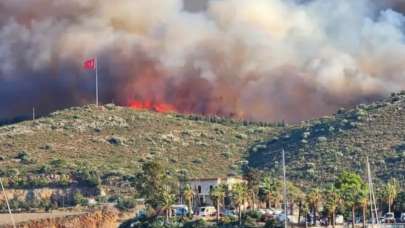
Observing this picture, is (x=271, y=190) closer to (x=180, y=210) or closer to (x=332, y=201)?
(x=180, y=210)

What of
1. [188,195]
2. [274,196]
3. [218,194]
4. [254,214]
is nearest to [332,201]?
[254,214]

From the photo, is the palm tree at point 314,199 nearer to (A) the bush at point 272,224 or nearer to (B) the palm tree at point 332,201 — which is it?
(B) the palm tree at point 332,201

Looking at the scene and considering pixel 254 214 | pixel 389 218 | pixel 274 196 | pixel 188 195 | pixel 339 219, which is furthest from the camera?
pixel 188 195

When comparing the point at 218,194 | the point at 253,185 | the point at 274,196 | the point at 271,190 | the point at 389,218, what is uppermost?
the point at 253,185

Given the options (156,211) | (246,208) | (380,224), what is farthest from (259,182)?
(380,224)

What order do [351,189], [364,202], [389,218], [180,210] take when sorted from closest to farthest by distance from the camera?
[364,202]
[351,189]
[389,218]
[180,210]

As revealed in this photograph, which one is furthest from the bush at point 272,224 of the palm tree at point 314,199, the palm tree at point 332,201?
the palm tree at point 332,201

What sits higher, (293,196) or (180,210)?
(293,196)

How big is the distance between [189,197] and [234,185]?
7.51m

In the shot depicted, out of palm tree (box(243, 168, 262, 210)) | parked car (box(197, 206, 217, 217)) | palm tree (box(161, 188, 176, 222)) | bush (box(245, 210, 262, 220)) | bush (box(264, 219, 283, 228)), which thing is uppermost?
palm tree (box(243, 168, 262, 210))

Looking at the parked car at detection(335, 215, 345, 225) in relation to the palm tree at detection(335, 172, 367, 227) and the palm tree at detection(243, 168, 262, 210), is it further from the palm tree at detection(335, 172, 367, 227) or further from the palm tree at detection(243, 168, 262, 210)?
the palm tree at detection(243, 168, 262, 210)

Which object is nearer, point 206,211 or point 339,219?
point 339,219

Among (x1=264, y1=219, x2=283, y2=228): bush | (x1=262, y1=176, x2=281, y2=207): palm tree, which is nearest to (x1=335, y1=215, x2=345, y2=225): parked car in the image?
(x1=262, y1=176, x2=281, y2=207): palm tree

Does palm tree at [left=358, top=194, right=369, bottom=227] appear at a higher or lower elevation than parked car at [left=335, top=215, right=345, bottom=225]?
higher
